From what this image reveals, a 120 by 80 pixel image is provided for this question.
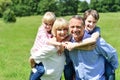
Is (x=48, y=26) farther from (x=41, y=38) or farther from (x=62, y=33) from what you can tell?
(x=62, y=33)

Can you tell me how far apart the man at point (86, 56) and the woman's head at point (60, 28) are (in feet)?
0.29

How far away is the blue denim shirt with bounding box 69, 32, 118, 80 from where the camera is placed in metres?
6.14

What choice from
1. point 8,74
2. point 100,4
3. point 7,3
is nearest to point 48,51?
point 8,74

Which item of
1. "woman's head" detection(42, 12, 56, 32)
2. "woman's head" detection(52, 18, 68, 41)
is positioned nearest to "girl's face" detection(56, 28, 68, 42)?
"woman's head" detection(52, 18, 68, 41)

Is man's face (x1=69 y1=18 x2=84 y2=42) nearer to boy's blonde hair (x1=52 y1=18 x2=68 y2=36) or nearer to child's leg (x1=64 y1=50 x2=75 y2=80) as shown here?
boy's blonde hair (x1=52 y1=18 x2=68 y2=36)

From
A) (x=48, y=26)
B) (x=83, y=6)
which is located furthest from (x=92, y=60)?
(x=83, y=6)

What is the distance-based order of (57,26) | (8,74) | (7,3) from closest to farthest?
(57,26), (8,74), (7,3)

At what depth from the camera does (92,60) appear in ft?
20.3

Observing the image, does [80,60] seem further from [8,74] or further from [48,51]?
[8,74]

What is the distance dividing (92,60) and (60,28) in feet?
2.23

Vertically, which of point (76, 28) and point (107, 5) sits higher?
point (76, 28)

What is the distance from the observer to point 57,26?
→ 608cm

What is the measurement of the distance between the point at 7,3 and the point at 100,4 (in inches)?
854

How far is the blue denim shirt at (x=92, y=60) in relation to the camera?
6.14m
